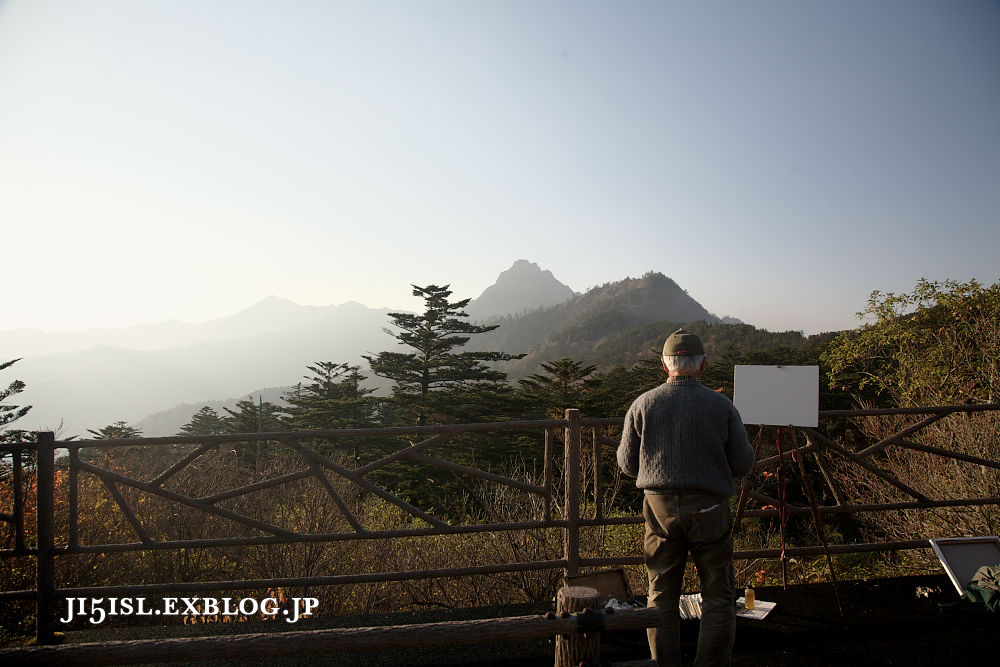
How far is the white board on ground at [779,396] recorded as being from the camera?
13.4 ft

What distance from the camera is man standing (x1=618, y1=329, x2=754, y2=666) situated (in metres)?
2.86

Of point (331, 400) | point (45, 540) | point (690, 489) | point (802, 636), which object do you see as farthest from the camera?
point (331, 400)

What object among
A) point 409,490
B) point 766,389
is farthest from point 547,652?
point 409,490

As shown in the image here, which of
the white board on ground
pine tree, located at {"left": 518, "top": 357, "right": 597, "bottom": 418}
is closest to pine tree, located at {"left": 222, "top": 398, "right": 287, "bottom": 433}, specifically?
pine tree, located at {"left": 518, "top": 357, "right": 597, "bottom": 418}

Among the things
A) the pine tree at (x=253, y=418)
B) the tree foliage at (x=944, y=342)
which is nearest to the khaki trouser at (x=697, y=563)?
the tree foliage at (x=944, y=342)

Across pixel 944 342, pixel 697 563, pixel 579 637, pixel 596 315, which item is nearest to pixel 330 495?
pixel 579 637

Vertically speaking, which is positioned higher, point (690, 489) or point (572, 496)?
point (690, 489)

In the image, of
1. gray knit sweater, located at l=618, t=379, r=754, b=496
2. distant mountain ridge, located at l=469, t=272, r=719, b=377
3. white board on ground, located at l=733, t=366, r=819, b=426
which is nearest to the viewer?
gray knit sweater, located at l=618, t=379, r=754, b=496

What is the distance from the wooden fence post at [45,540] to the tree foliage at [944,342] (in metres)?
14.8

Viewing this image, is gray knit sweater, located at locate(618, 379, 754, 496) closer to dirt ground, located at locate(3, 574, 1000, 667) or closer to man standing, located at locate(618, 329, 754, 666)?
man standing, located at locate(618, 329, 754, 666)

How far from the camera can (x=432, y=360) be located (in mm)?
43906

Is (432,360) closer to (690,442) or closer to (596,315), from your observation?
(690,442)

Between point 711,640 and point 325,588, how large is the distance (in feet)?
21.3

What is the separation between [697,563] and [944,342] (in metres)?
17.1
